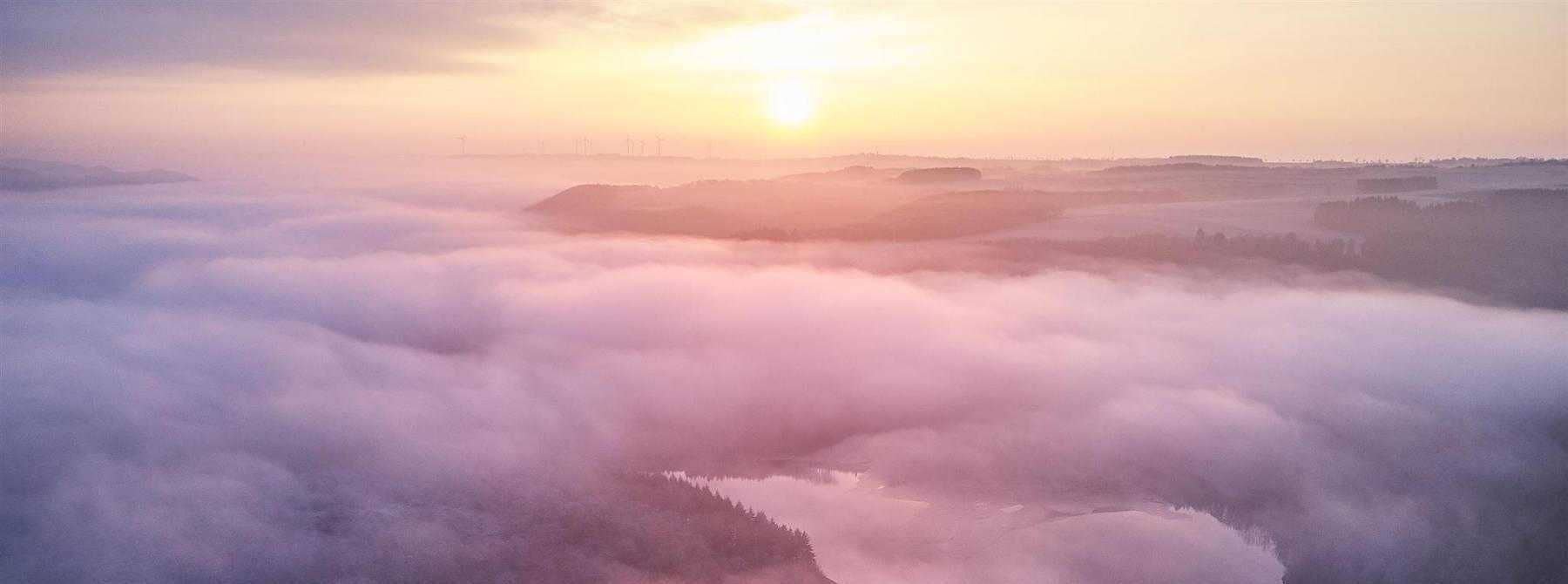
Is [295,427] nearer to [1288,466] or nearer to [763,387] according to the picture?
[763,387]

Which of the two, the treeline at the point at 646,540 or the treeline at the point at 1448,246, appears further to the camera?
the treeline at the point at 1448,246

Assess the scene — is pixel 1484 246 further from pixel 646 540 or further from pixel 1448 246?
pixel 646 540

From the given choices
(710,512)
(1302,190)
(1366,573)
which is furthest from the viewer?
(1302,190)

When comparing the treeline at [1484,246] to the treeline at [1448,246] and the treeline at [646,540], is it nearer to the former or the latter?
the treeline at [1448,246]

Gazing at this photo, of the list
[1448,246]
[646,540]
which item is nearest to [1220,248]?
[1448,246]

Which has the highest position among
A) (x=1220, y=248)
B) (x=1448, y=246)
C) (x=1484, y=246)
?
(x=1484, y=246)

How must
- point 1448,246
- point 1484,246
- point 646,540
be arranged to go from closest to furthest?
point 646,540 → point 1484,246 → point 1448,246

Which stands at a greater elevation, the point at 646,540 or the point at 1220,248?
the point at 1220,248

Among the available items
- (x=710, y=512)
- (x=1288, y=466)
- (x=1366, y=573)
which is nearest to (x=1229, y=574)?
(x=1366, y=573)

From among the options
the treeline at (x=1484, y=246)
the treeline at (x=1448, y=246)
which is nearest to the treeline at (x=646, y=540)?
the treeline at (x=1448, y=246)

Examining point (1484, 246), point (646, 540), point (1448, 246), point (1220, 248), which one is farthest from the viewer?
point (1220, 248)

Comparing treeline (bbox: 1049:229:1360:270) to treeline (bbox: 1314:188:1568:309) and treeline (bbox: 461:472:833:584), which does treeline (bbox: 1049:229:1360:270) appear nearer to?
treeline (bbox: 1314:188:1568:309)
